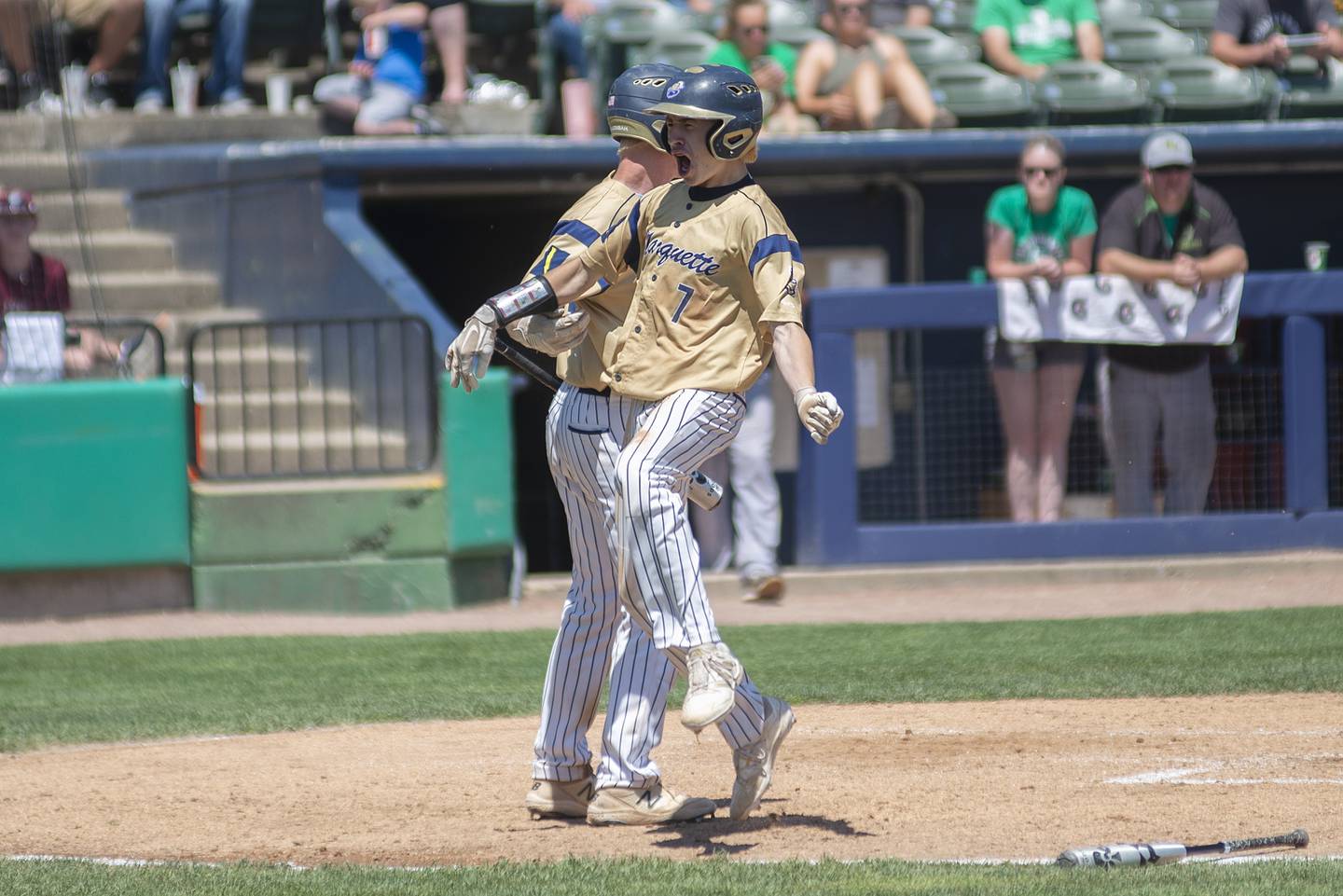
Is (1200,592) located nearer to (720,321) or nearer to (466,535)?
(466,535)

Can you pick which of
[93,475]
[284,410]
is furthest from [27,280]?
[284,410]

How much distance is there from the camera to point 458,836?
4852mm

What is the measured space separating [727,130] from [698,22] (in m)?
8.73

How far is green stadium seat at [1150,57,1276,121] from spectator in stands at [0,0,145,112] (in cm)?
719

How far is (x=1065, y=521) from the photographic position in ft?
34.5

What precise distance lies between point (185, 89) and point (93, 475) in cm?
415

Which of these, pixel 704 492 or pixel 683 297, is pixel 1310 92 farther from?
pixel 683 297

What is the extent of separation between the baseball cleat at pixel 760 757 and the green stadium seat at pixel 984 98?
8162 millimetres

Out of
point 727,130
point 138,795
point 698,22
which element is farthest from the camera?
point 698,22

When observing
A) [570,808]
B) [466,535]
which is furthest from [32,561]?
[570,808]

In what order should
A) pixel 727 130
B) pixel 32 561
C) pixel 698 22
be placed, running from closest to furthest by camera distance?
pixel 727 130 → pixel 32 561 → pixel 698 22

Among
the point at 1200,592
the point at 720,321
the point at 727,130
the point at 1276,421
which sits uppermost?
the point at 727,130

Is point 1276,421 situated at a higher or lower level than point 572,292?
lower

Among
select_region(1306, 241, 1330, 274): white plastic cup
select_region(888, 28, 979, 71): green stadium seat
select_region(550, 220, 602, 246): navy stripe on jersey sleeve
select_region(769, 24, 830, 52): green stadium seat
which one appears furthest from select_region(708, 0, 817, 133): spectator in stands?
select_region(550, 220, 602, 246): navy stripe on jersey sleeve
